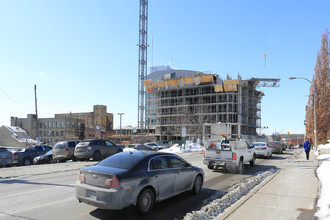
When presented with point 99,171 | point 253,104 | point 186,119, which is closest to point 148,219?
point 99,171

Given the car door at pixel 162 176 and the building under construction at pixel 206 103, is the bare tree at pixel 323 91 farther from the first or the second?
the car door at pixel 162 176

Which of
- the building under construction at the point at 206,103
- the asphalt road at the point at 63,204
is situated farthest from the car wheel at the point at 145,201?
the building under construction at the point at 206,103

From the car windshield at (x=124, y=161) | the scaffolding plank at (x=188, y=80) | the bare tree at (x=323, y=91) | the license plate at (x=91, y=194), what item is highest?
the scaffolding plank at (x=188, y=80)

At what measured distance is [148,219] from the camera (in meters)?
6.09

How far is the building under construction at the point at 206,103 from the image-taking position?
79.9 m

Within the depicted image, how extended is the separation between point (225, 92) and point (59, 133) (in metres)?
59.4

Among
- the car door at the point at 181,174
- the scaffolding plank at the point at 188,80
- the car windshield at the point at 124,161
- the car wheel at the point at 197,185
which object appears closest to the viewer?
the car windshield at the point at 124,161

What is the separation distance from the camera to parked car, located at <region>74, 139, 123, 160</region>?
20.0 metres

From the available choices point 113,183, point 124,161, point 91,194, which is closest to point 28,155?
point 124,161

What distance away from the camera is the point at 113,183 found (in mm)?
5840

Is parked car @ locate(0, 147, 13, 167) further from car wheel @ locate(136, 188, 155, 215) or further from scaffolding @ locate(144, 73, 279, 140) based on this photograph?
scaffolding @ locate(144, 73, 279, 140)

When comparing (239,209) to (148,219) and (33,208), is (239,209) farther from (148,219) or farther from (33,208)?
(33,208)

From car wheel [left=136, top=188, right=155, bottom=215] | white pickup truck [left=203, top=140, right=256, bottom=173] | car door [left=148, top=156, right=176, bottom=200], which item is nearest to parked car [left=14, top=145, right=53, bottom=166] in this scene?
white pickup truck [left=203, top=140, right=256, bottom=173]

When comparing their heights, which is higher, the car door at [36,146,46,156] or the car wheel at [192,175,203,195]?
the car wheel at [192,175,203,195]
